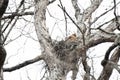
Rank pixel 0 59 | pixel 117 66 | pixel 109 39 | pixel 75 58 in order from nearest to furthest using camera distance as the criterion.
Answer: pixel 0 59 < pixel 117 66 < pixel 75 58 < pixel 109 39

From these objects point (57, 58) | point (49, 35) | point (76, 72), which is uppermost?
point (49, 35)

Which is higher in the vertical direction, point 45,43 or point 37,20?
point 37,20

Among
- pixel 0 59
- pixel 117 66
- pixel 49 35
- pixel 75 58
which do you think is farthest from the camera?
pixel 75 58

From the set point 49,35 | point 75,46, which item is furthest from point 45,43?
point 75,46

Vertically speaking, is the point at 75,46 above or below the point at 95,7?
below

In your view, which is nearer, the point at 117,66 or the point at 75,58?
the point at 117,66

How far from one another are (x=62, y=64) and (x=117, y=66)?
3.29ft

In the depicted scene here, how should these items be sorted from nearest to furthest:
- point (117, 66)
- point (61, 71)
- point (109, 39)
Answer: point (117, 66)
point (61, 71)
point (109, 39)

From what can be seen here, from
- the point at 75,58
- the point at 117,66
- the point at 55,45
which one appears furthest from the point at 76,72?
the point at 117,66

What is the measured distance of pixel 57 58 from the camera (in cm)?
535

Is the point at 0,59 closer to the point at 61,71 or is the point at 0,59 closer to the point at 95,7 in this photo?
the point at 61,71

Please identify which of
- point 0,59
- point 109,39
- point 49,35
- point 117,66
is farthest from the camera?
point 109,39

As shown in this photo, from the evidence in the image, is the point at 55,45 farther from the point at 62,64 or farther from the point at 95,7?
the point at 95,7

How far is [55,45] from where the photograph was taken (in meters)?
5.86
